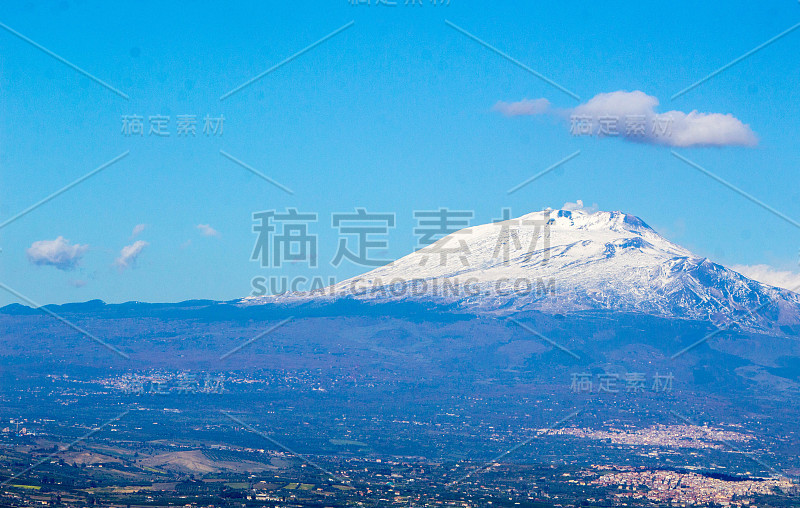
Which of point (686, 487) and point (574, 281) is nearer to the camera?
point (686, 487)

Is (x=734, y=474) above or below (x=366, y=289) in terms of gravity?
below

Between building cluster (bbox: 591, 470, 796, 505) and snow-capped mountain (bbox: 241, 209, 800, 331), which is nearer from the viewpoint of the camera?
building cluster (bbox: 591, 470, 796, 505)

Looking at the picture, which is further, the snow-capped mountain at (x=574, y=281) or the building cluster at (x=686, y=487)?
the snow-capped mountain at (x=574, y=281)

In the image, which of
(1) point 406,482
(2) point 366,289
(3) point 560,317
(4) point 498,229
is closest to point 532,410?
(3) point 560,317

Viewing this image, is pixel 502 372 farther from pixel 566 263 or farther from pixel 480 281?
pixel 566 263

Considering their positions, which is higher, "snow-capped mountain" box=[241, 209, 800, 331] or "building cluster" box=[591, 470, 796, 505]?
"snow-capped mountain" box=[241, 209, 800, 331]

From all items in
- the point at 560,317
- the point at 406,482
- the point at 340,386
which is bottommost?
the point at 406,482

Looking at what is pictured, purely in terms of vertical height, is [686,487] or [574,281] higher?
[574,281]

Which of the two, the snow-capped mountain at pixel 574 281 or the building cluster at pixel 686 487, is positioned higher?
the snow-capped mountain at pixel 574 281
